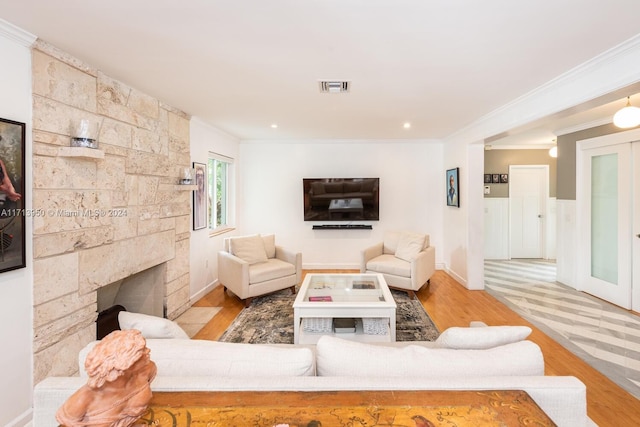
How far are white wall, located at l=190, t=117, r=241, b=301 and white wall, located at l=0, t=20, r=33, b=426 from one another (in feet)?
6.84

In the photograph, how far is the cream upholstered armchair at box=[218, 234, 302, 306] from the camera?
3.91m

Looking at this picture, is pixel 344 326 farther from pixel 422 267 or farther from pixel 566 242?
pixel 566 242

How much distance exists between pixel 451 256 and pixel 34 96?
5.45 m

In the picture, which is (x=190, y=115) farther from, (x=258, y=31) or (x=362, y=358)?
(x=362, y=358)

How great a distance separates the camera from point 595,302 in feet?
13.1

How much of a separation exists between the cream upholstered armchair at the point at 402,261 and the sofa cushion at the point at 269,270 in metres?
1.09

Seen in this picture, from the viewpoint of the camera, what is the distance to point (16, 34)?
1.83 meters

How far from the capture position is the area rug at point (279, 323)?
3051mm

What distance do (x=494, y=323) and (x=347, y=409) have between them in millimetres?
3035

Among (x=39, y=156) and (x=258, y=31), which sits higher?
(x=258, y=31)

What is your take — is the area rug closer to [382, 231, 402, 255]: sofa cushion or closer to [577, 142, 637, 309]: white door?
[382, 231, 402, 255]: sofa cushion

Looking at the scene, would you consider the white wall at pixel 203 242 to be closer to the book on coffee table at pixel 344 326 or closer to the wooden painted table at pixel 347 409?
the book on coffee table at pixel 344 326

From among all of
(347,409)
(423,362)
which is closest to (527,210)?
(423,362)

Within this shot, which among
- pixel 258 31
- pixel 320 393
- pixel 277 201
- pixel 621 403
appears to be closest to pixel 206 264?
pixel 277 201
